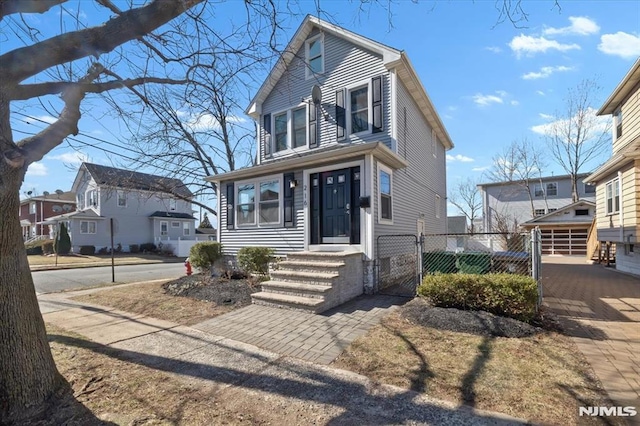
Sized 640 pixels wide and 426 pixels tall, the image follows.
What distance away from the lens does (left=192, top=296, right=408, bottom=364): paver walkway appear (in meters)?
4.35

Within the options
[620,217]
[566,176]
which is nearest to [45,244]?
[620,217]

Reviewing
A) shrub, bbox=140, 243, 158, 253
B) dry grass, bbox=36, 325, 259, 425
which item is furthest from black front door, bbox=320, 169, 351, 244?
shrub, bbox=140, 243, 158, 253

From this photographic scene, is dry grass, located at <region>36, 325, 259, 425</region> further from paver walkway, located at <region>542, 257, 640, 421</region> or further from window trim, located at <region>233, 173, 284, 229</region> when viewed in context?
window trim, located at <region>233, 173, 284, 229</region>

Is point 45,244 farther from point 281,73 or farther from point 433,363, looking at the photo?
point 433,363

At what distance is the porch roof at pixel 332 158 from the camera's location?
7.55m

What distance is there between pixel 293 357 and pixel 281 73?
10.3 metres

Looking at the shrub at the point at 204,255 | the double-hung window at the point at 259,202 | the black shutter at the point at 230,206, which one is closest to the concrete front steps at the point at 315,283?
the double-hung window at the point at 259,202

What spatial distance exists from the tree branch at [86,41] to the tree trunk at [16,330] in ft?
3.00

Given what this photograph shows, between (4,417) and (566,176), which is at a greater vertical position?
(566,176)

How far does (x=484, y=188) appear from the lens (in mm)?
28469

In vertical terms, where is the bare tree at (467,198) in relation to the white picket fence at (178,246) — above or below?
above

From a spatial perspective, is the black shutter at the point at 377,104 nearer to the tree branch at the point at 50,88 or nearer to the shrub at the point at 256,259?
the shrub at the point at 256,259

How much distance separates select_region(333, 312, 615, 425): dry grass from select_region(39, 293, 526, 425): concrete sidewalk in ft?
0.76

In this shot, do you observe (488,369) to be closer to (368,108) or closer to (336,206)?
(336,206)
